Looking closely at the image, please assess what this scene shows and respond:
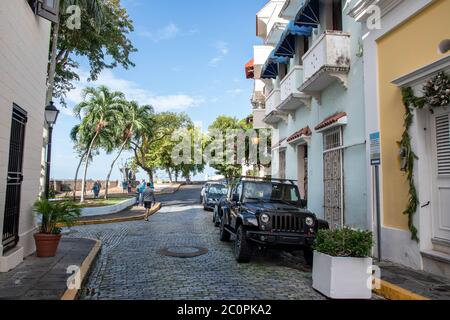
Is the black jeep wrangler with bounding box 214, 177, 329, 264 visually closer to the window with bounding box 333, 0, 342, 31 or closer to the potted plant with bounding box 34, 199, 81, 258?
the potted plant with bounding box 34, 199, 81, 258

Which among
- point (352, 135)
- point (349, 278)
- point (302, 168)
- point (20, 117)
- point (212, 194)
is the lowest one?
point (349, 278)

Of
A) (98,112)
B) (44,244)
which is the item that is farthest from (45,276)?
(98,112)

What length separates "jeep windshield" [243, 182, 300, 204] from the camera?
903 centimetres

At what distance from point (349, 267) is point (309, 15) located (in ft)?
31.2

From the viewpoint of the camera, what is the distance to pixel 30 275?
6.13 m

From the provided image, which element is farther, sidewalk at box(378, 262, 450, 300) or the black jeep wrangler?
the black jeep wrangler

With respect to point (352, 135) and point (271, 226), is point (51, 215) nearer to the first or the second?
point (271, 226)

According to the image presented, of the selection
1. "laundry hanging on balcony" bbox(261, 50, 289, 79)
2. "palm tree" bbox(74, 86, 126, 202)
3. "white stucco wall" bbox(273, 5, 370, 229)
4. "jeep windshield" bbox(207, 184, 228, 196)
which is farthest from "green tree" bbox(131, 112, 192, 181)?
"white stucco wall" bbox(273, 5, 370, 229)

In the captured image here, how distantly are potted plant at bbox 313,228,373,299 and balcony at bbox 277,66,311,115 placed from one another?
8.48 metres

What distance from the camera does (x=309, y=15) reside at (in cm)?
1227

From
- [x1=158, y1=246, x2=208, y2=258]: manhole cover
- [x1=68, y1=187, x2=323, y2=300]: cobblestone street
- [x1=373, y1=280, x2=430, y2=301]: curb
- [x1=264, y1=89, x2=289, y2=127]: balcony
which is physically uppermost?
[x1=264, y1=89, x2=289, y2=127]: balcony

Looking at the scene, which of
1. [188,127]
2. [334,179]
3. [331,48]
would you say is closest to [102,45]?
[331,48]
